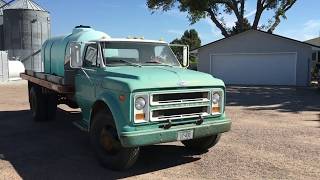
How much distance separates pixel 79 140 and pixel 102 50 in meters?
2.40

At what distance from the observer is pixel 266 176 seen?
659cm

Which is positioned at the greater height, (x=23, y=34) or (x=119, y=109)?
(x=23, y=34)

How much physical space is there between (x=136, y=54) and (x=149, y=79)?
5.56 ft

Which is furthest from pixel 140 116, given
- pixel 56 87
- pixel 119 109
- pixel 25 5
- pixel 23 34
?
pixel 25 5

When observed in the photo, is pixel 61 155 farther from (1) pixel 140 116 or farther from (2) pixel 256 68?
(2) pixel 256 68

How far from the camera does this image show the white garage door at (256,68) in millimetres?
29547

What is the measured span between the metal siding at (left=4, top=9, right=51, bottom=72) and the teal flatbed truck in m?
32.3

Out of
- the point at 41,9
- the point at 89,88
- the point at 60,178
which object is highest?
the point at 41,9

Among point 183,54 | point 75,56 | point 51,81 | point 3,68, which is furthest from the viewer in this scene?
point 3,68

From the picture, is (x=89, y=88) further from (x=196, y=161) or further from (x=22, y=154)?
(x=196, y=161)

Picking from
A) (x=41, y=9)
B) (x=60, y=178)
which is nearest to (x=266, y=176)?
(x=60, y=178)

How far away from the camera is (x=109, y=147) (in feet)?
23.1

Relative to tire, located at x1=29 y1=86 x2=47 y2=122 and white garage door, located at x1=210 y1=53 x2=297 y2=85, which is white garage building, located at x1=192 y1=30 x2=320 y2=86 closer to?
white garage door, located at x1=210 y1=53 x2=297 y2=85

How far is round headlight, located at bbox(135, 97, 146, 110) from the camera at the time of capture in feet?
21.2
